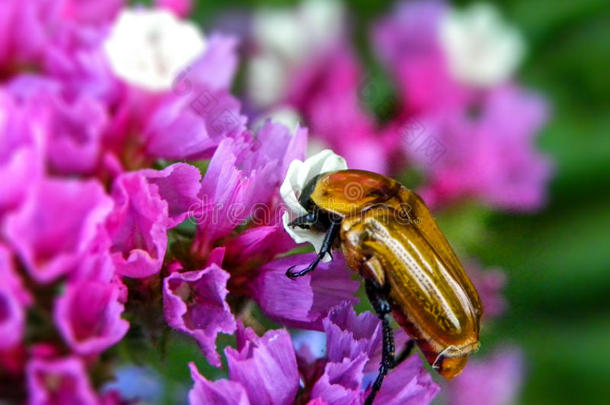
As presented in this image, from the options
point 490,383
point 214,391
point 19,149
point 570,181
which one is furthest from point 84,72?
point 570,181

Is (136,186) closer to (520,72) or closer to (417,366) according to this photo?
(417,366)

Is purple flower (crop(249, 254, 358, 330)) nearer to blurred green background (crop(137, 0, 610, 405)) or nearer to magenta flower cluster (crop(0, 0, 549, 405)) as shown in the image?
magenta flower cluster (crop(0, 0, 549, 405))

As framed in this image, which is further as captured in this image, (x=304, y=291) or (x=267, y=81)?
(x=267, y=81)

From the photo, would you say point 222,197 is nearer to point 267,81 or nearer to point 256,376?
point 256,376

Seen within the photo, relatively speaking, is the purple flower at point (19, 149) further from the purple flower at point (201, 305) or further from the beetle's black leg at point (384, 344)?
the beetle's black leg at point (384, 344)

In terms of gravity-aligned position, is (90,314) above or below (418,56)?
above

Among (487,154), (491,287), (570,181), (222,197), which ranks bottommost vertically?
(570,181)
